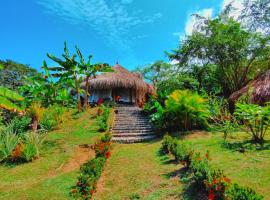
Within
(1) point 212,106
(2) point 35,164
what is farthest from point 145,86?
(2) point 35,164

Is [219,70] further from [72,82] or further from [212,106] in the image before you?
[72,82]

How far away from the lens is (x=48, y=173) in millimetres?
7605

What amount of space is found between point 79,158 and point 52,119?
535 cm

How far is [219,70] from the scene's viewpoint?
18.9 m

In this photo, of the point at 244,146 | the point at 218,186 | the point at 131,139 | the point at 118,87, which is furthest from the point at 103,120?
the point at 218,186

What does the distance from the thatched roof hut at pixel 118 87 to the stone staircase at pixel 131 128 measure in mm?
5392

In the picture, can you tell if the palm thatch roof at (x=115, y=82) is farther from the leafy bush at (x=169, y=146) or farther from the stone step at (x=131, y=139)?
the leafy bush at (x=169, y=146)

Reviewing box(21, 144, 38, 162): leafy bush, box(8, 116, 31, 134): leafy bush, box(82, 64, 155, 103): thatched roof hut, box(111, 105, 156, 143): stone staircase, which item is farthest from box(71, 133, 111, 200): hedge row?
box(82, 64, 155, 103): thatched roof hut

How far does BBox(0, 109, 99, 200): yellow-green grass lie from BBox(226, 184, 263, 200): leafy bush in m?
3.58

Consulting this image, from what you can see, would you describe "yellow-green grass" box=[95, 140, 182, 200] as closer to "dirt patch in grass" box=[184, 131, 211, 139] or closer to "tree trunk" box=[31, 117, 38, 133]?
"dirt patch in grass" box=[184, 131, 211, 139]

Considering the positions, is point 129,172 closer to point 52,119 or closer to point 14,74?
point 52,119

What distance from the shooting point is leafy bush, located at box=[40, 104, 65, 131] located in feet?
42.8

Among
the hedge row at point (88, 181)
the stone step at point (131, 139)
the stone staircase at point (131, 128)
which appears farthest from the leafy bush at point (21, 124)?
the hedge row at point (88, 181)

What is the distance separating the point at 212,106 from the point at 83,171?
311 inches
